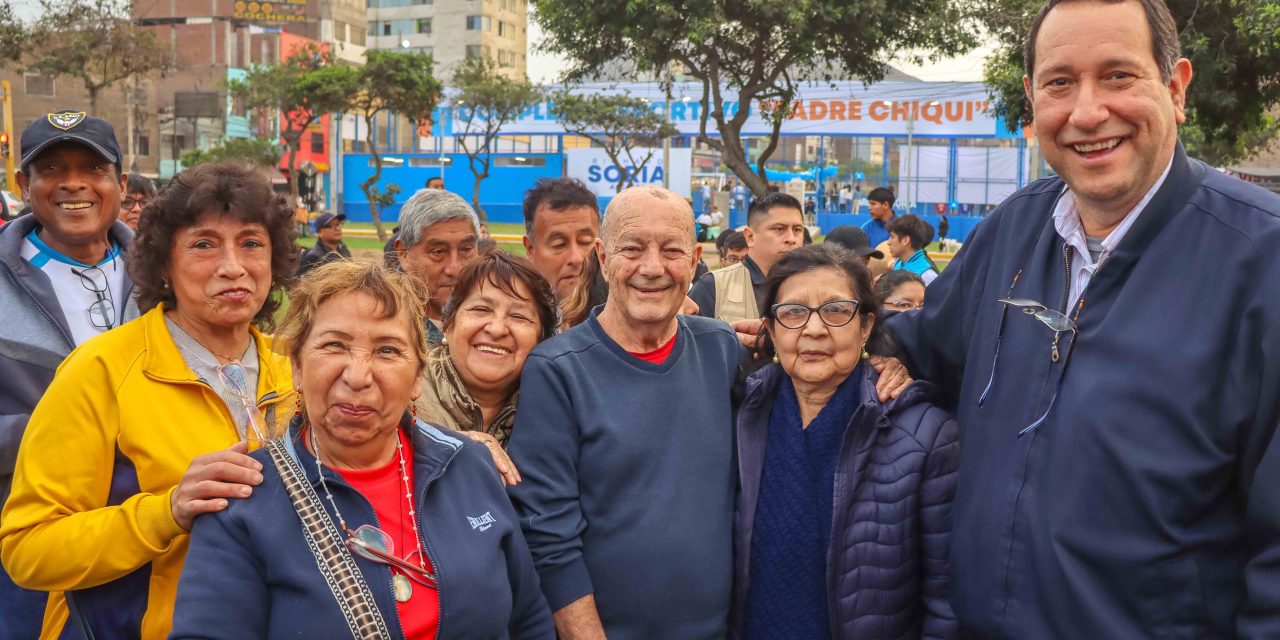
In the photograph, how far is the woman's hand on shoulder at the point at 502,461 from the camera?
9.29ft

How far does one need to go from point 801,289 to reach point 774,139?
17.5 m

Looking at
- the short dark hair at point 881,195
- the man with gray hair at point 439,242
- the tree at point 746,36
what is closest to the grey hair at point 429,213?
the man with gray hair at point 439,242

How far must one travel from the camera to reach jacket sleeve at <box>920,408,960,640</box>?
9.28 ft

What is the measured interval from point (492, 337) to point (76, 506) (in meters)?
1.20

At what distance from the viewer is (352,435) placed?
237cm

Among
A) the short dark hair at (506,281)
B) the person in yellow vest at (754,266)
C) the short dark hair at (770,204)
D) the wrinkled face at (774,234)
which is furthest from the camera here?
the short dark hair at (770,204)

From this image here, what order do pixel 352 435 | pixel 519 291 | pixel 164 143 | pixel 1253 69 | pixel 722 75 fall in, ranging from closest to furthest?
pixel 352 435 → pixel 519 291 → pixel 1253 69 → pixel 722 75 → pixel 164 143

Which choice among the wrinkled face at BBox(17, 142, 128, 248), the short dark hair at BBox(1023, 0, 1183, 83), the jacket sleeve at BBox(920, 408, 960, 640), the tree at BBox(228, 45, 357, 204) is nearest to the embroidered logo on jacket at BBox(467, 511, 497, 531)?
the jacket sleeve at BBox(920, 408, 960, 640)

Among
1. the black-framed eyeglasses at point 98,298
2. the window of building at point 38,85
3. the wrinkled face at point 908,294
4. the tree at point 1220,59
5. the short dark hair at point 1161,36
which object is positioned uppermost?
the window of building at point 38,85

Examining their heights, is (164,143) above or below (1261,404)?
above

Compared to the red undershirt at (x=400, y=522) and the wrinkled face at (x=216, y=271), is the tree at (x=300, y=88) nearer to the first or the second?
the wrinkled face at (x=216, y=271)

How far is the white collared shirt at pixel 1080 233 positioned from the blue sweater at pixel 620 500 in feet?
3.53

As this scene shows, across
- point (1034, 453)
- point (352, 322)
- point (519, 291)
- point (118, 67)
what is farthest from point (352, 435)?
point (118, 67)

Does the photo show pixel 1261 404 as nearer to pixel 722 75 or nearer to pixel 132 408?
pixel 132 408
